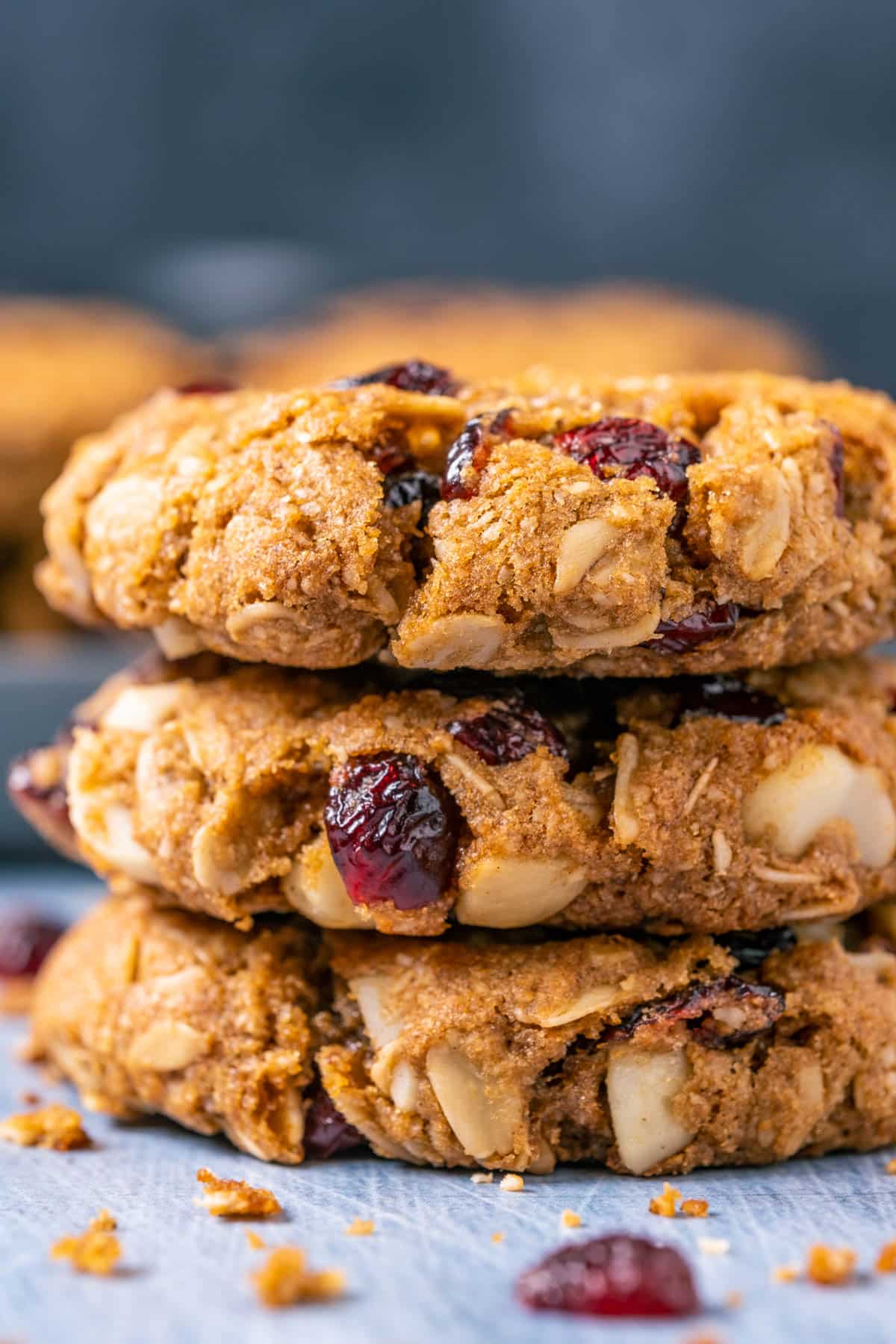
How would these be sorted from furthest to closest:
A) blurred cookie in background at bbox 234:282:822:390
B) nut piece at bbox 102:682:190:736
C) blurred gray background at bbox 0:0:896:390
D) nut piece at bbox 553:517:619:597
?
blurred gray background at bbox 0:0:896:390 → blurred cookie in background at bbox 234:282:822:390 → nut piece at bbox 102:682:190:736 → nut piece at bbox 553:517:619:597

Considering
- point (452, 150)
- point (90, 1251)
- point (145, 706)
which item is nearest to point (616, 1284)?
point (90, 1251)

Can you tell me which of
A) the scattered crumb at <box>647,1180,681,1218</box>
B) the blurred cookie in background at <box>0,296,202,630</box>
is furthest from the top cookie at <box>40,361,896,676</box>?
the blurred cookie in background at <box>0,296,202,630</box>

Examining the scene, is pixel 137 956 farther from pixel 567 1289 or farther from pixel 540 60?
pixel 540 60

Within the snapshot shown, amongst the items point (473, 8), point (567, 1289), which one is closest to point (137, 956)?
point (567, 1289)

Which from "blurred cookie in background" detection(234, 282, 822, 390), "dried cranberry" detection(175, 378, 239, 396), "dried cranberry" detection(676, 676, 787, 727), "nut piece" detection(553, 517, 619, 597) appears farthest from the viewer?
"blurred cookie in background" detection(234, 282, 822, 390)

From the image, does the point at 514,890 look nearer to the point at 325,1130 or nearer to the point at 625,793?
the point at 625,793

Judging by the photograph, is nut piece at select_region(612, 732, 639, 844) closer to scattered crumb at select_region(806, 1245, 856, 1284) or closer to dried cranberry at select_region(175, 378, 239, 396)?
scattered crumb at select_region(806, 1245, 856, 1284)
